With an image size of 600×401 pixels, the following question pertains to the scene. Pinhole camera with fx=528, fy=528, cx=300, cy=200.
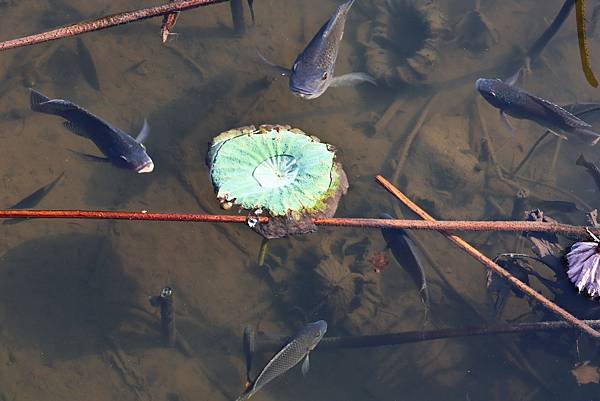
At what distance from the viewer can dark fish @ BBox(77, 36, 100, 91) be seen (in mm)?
6945

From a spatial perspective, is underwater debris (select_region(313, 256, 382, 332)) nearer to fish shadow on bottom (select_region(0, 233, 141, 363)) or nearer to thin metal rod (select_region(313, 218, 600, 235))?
A: thin metal rod (select_region(313, 218, 600, 235))

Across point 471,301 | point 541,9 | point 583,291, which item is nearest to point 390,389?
point 471,301

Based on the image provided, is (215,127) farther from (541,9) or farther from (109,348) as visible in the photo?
(541,9)

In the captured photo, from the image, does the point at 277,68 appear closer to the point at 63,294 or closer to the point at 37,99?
the point at 37,99

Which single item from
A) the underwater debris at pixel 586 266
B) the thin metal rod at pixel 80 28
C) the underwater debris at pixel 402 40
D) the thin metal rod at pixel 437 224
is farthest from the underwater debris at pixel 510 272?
the thin metal rod at pixel 80 28

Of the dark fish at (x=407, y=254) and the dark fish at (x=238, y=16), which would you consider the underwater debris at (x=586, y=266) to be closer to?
the dark fish at (x=407, y=254)

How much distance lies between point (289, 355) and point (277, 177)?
165 cm

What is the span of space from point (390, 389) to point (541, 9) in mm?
6190

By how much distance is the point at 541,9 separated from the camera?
26.6 feet

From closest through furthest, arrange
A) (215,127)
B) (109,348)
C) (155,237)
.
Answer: (109,348)
(155,237)
(215,127)

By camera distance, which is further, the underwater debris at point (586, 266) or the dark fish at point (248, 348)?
the dark fish at point (248, 348)

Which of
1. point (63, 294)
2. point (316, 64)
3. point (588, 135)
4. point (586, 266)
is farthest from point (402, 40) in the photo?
point (63, 294)

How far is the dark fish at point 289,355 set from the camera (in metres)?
4.72

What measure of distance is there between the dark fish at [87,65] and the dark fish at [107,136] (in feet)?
5.18
